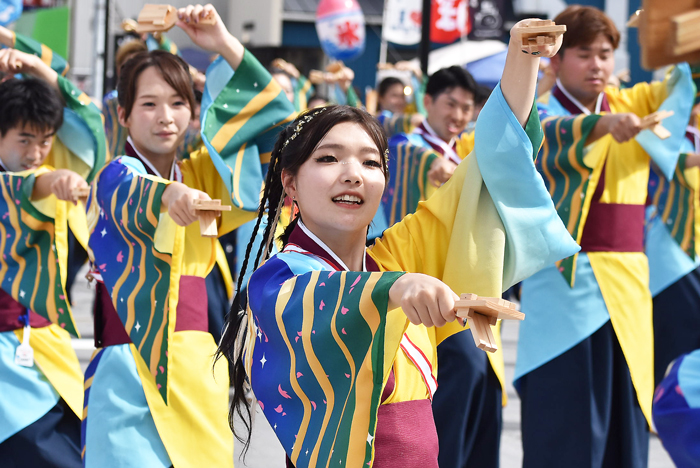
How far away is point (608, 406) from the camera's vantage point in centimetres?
301

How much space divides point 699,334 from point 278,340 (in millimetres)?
2547

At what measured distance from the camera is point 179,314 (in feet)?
8.55

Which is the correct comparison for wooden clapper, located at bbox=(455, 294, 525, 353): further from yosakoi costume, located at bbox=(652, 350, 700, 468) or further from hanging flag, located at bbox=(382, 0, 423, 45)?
hanging flag, located at bbox=(382, 0, 423, 45)

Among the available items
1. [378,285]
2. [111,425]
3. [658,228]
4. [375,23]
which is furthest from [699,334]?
[375,23]

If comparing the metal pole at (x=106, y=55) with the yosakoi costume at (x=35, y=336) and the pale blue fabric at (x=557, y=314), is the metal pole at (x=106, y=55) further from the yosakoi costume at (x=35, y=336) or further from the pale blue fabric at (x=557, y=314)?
the pale blue fabric at (x=557, y=314)

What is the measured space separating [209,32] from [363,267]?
41.8 inches

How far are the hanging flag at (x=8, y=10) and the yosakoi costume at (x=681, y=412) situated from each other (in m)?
4.08

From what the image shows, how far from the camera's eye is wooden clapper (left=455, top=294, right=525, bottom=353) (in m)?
1.20

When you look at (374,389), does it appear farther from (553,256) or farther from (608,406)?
(608,406)

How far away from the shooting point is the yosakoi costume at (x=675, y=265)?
3.74 meters

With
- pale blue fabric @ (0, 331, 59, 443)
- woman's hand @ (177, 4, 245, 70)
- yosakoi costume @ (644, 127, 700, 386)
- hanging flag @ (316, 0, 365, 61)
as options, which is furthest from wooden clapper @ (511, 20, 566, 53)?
hanging flag @ (316, 0, 365, 61)

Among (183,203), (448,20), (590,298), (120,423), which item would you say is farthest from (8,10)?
(448,20)

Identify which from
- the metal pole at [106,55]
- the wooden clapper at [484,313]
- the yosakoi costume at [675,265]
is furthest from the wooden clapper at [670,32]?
the metal pole at [106,55]

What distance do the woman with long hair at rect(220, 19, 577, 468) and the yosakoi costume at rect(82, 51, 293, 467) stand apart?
55cm
